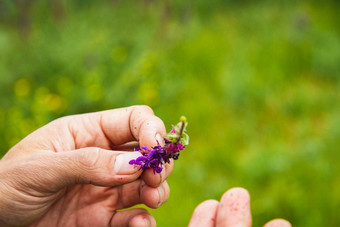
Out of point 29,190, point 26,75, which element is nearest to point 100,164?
point 29,190

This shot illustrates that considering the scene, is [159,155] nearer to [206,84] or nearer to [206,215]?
[206,215]

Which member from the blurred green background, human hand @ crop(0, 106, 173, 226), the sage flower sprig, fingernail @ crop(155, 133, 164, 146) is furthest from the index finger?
the blurred green background

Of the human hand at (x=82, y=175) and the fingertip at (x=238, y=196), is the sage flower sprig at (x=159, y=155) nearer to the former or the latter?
the human hand at (x=82, y=175)

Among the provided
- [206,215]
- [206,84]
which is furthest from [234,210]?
[206,84]

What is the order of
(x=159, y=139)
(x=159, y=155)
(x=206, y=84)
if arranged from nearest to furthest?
1. (x=159, y=155)
2. (x=159, y=139)
3. (x=206, y=84)

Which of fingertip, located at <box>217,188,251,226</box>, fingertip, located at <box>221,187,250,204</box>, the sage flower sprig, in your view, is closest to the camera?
the sage flower sprig

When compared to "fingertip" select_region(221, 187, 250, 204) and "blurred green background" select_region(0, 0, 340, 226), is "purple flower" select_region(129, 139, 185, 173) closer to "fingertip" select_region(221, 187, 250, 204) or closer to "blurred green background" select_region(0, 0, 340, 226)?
"fingertip" select_region(221, 187, 250, 204)
